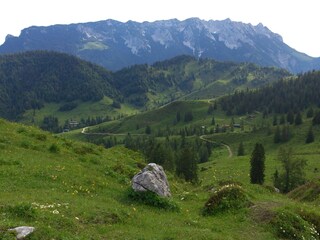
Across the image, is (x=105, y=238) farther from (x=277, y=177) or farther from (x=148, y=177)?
(x=277, y=177)

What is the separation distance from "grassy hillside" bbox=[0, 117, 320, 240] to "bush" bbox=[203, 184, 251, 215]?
68 cm

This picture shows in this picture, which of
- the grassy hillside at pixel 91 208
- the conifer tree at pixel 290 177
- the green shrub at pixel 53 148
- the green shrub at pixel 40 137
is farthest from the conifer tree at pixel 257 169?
the green shrub at pixel 53 148

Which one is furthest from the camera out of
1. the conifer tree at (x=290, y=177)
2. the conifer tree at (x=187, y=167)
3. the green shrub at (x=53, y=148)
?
the conifer tree at (x=290, y=177)

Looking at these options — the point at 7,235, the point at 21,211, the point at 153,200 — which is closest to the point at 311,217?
the point at 153,200

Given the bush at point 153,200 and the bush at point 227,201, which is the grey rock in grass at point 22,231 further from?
the bush at point 227,201

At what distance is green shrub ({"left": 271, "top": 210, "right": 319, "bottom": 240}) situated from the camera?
86.2 ft

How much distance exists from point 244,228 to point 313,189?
21.9m

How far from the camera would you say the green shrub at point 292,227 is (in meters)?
26.3

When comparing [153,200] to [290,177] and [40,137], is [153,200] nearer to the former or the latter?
[40,137]

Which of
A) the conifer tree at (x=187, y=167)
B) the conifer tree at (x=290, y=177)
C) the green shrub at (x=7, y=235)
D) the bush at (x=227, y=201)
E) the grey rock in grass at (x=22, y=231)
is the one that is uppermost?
the green shrub at (x=7, y=235)

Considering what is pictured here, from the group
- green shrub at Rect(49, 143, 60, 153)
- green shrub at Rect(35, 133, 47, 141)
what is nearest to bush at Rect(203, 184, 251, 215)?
green shrub at Rect(49, 143, 60, 153)

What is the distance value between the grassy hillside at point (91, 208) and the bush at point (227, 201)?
0.68 metres

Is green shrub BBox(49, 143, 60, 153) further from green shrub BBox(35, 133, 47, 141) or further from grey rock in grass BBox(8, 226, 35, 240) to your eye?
grey rock in grass BBox(8, 226, 35, 240)

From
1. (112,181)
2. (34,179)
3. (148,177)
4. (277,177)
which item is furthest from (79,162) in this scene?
(277,177)
